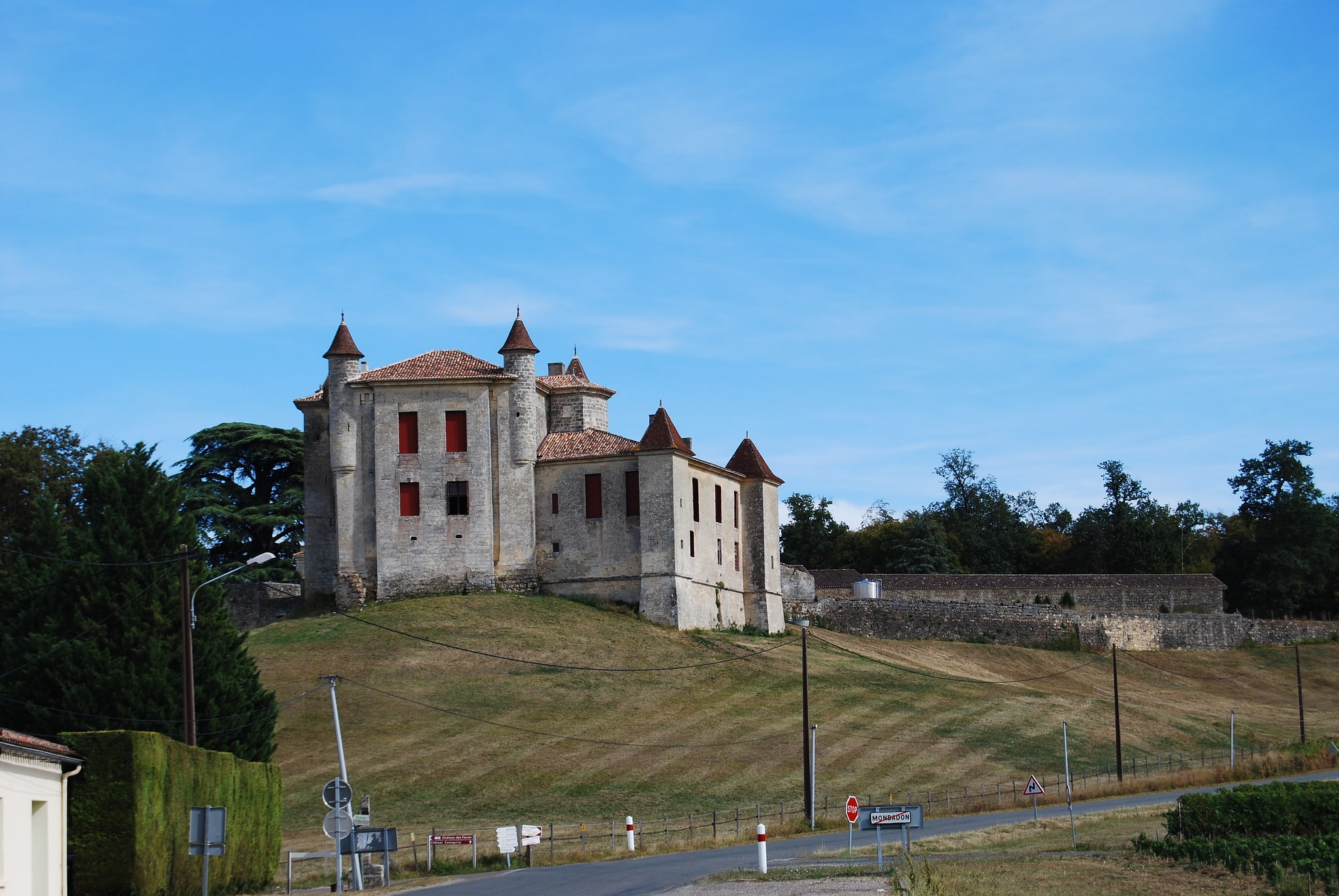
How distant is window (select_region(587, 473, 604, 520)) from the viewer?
69.5 metres

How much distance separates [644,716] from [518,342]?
21.7m

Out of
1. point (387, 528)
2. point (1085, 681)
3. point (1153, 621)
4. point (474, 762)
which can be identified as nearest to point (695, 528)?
point (387, 528)

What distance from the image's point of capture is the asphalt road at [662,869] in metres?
26.1

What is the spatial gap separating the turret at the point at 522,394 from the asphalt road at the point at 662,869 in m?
33.0

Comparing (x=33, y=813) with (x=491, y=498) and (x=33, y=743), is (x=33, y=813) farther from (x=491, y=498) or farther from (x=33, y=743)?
(x=491, y=498)

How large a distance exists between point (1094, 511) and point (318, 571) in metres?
63.1

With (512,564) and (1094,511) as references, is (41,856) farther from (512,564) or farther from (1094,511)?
(1094,511)

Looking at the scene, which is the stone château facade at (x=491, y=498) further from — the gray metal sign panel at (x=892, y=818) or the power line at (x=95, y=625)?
the gray metal sign panel at (x=892, y=818)

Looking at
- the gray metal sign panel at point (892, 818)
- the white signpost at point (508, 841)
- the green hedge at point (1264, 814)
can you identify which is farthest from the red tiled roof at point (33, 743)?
the green hedge at point (1264, 814)

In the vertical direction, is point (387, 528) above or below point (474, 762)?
above

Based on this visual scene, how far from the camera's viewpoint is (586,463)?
69.8 meters

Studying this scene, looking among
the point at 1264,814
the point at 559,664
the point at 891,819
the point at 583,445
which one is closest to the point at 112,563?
the point at 891,819

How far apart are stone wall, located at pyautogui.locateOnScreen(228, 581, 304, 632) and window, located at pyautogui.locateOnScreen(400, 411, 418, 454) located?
862 centimetres

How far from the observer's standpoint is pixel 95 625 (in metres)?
39.5
